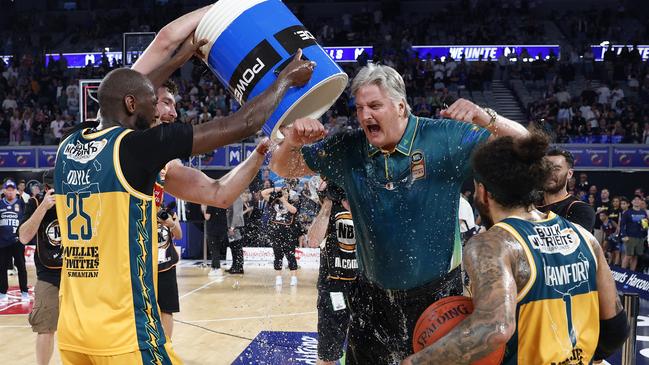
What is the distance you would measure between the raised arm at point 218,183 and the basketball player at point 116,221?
700 mm

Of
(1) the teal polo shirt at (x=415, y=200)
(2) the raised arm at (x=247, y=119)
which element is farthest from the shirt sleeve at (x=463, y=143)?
(2) the raised arm at (x=247, y=119)

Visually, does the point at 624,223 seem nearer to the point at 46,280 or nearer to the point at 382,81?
the point at 46,280

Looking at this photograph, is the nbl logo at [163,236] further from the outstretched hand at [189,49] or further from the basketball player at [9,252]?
the basketball player at [9,252]

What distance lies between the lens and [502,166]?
8.13 ft

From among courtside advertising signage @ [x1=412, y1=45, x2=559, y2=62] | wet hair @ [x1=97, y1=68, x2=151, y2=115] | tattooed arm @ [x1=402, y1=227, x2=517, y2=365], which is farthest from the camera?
courtside advertising signage @ [x1=412, y1=45, x2=559, y2=62]

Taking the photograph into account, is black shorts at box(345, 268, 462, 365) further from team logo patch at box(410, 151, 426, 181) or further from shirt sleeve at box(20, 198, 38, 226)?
shirt sleeve at box(20, 198, 38, 226)

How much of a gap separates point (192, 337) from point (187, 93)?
14.1m

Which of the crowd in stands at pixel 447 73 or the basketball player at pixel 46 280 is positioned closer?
the basketball player at pixel 46 280

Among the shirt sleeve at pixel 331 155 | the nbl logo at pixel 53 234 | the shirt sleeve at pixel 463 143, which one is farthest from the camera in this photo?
the nbl logo at pixel 53 234

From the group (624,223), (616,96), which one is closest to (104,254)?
(624,223)

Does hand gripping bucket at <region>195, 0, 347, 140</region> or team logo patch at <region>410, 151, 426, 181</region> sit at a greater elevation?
hand gripping bucket at <region>195, 0, 347, 140</region>

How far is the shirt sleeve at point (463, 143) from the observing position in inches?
128

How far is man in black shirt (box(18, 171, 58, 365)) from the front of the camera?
557 cm

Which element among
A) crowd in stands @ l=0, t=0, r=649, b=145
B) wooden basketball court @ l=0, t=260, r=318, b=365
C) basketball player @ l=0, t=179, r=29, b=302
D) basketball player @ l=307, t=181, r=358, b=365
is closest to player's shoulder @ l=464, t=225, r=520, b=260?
basketball player @ l=307, t=181, r=358, b=365
